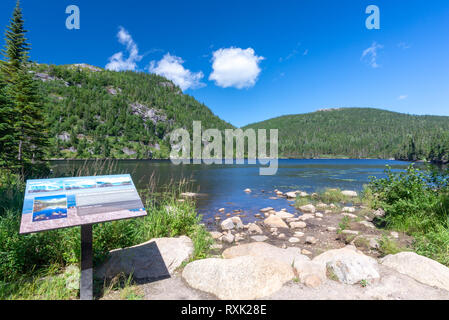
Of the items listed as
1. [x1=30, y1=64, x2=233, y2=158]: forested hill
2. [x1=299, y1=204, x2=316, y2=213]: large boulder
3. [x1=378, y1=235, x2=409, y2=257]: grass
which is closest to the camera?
[x1=378, y1=235, x2=409, y2=257]: grass

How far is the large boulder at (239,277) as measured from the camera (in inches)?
147

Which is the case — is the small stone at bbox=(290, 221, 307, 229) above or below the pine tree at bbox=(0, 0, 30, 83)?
below

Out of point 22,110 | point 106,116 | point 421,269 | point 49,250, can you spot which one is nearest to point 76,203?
point 49,250

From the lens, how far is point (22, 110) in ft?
57.6

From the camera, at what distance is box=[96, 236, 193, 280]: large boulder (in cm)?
442

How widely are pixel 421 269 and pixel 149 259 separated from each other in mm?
5565

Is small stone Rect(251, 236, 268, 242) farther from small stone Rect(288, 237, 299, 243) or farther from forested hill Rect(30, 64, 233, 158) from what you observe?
forested hill Rect(30, 64, 233, 158)

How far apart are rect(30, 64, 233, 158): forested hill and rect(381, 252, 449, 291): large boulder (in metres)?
96.0

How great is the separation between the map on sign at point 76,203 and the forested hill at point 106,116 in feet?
307

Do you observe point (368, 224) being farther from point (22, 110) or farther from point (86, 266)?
point (22, 110)

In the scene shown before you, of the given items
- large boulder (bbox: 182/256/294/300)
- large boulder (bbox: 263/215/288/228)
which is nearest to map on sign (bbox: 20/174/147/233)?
large boulder (bbox: 182/256/294/300)

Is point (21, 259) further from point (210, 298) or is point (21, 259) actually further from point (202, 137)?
point (202, 137)
